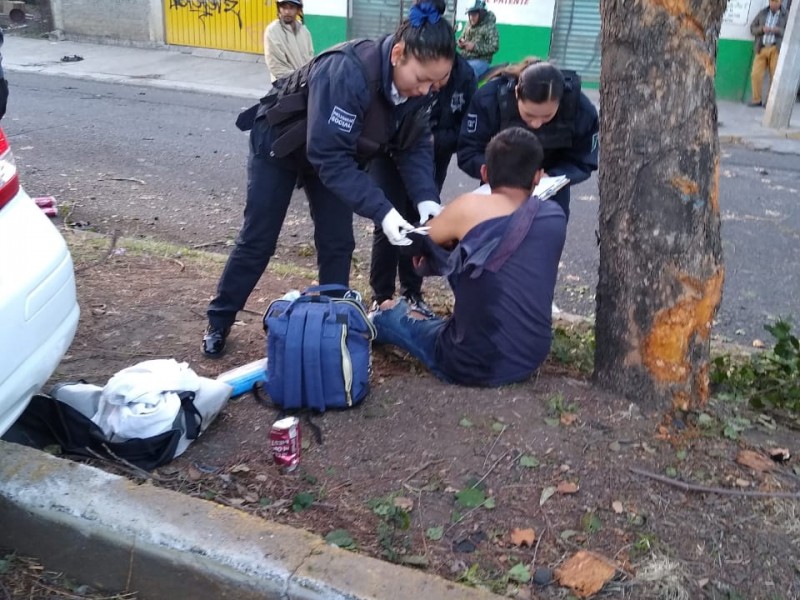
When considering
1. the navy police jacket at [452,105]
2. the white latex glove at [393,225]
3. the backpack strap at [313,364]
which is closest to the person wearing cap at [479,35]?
the navy police jacket at [452,105]

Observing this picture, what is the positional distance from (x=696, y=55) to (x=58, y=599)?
9.00 feet

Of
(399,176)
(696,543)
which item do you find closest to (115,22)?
(399,176)

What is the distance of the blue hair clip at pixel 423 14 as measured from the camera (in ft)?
10.1

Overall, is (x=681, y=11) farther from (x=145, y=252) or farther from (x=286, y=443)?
(x=145, y=252)

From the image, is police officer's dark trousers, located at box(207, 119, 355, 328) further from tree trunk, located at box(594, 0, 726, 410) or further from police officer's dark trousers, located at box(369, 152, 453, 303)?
tree trunk, located at box(594, 0, 726, 410)

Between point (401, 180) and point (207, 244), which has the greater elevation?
point (401, 180)

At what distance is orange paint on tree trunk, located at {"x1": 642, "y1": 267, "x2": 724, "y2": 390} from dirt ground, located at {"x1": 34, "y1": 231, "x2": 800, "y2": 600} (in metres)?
0.18

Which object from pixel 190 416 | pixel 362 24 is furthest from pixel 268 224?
pixel 362 24

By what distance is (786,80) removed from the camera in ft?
37.3

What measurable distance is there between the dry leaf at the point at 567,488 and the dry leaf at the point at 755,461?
649 mm

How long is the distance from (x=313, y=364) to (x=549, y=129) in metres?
1.80

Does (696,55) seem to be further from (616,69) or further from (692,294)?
(692,294)

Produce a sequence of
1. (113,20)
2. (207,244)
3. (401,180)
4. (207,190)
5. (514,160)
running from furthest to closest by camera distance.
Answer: (113,20), (207,190), (207,244), (401,180), (514,160)

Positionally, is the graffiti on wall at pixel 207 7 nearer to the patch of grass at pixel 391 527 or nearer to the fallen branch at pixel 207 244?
the fallen branch at pixel 207 244
